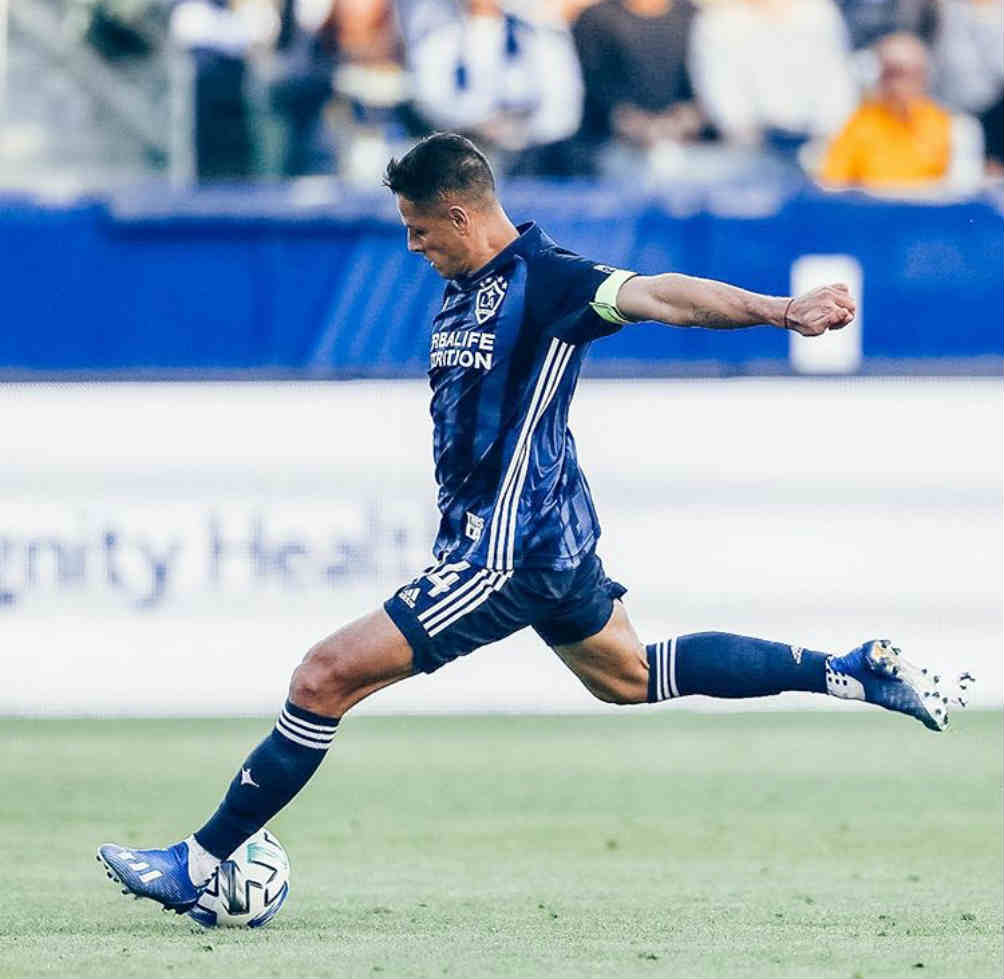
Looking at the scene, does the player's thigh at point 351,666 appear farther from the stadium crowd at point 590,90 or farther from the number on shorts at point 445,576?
the stadium crowd at point 590,90

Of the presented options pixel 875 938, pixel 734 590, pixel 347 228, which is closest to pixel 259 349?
pixel 347 228

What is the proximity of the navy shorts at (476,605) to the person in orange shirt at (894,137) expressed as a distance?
7.14m

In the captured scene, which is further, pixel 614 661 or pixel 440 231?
pixel 614 661

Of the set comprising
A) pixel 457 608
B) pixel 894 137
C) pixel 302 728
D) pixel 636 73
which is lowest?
pixel 302 728

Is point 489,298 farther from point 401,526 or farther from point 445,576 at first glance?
point 401,526

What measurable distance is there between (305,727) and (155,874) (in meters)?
0.55

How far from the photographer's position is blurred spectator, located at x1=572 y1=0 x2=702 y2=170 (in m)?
13.4

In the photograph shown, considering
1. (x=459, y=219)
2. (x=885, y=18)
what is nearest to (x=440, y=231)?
(x=459, y=219)

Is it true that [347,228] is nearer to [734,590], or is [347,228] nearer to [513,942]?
[734,590]

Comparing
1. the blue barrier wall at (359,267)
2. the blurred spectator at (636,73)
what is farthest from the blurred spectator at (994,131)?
the blurred spectator at (636,73)

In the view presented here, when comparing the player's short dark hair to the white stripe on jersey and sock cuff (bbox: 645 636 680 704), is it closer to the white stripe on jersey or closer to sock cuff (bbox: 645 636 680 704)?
the white stripe on jersey

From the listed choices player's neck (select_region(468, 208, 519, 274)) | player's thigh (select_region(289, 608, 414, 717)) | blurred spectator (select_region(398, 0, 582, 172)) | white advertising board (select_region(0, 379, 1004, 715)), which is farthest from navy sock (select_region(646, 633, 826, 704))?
blurred spectator (select_region(398, 0, 582, 172))

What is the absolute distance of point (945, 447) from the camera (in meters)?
11.5

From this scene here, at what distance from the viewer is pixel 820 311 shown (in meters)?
5.68
